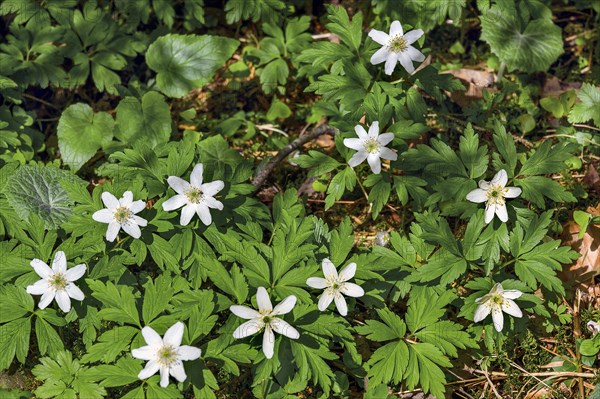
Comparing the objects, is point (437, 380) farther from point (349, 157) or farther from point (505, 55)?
point (505, 55)

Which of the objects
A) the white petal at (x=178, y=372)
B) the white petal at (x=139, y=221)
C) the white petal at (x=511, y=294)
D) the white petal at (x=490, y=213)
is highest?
the white petal at (x=139, y=221)

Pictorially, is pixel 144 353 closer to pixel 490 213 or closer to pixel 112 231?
pixel 112 231

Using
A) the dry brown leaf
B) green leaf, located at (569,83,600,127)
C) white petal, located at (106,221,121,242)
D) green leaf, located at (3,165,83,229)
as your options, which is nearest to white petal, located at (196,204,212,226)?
white petal, located at (106,221,121,242)

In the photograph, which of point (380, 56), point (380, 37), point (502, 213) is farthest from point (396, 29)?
point (502, 213)

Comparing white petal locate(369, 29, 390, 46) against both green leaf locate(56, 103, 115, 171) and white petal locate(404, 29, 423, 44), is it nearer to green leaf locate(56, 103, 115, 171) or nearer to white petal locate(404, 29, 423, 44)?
white petal locate(404, 29, 423, 44)

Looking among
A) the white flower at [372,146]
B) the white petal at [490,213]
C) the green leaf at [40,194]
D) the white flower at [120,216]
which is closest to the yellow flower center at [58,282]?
the white flower at [120,216]

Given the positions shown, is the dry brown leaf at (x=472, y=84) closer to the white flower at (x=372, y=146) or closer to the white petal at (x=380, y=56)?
the white petal at (x=380, y=56)
